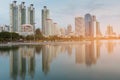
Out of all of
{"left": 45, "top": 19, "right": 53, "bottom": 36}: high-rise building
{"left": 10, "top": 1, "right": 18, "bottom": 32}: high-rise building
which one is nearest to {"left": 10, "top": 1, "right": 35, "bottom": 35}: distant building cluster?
{"left": 10, "top": 1, "right": 18, "bottom": 32}: high-rise building

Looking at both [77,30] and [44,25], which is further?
[77,30]

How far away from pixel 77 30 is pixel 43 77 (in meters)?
162

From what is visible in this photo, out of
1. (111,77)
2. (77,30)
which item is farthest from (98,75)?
(77,30)

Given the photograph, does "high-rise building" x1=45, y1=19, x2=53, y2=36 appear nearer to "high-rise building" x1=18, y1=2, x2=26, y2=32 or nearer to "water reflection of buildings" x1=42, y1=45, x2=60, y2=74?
"high-rise building" x1=18, y1=2, x2=26, y2=32

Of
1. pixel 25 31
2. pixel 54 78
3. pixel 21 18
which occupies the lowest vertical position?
pixel 54 78

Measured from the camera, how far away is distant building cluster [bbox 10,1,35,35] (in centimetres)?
11331

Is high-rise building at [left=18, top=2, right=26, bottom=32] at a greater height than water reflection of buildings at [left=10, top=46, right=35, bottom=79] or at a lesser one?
greater

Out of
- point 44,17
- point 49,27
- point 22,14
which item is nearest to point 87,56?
point 22,14

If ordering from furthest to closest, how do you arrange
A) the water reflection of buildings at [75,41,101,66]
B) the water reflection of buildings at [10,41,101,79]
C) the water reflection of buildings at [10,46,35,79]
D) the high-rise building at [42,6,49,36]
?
1. the high-rise building at [42,6,49,36]
2. the water reflection of buildings at [75,41,101,66]
3. the water reflection of buildings at [10,41,101,79]
4. the water reflection of buildings at [10,46,35,79]

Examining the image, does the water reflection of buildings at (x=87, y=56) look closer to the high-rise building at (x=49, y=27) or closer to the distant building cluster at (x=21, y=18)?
the distant building cluster at (x=21, y=18)

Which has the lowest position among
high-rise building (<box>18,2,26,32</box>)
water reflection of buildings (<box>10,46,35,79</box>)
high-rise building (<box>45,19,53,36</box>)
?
water reflection of buildings (<box>10,46,35,79</box>)

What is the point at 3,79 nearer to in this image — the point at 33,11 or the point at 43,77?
the point at 43,77

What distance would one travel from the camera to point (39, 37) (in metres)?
86.9

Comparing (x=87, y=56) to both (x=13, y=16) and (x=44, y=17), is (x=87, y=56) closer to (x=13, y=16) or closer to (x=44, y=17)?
(x=13, y=16)
